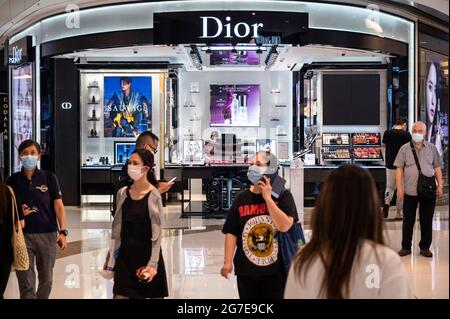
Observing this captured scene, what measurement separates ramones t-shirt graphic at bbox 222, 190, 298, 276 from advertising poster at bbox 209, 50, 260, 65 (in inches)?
316

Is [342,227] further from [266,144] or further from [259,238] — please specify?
[266,144]

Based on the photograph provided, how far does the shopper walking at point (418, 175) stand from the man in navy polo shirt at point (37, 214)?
13.5ft

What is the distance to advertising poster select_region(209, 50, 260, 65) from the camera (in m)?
12.2

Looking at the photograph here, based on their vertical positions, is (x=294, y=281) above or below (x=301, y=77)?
below

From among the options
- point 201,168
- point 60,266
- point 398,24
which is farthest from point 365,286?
point 398,24

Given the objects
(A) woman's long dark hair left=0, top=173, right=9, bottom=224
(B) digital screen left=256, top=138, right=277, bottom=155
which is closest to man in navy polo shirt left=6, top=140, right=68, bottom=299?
(A) woman's long dark hair left=0, top=173, right=9, bottom=224

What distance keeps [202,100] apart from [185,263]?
8.75 metres

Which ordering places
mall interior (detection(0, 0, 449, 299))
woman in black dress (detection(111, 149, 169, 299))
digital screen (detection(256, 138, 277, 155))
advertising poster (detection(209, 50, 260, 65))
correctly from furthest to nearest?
digital screen (detection(256, 138, 277, 155)) < advertising poster (detection(209, 50, 260, 65)) < mall interior (detection(0, 0, 449, 299)) < woman in black dress (detection(111, 149, 169, 299))

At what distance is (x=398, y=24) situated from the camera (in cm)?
1202

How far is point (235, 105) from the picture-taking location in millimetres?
16219

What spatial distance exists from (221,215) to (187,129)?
456cm

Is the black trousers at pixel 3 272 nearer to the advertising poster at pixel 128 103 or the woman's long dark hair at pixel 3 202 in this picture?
the woman's long dark hair at pixel 3 202

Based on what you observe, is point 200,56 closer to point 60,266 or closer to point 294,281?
point 60,266

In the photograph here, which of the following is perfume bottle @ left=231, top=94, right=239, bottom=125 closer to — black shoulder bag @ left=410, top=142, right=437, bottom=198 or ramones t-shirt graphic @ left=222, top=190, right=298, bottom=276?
black shoulder bag @ left=410, top=142, right=437, bottom=198
